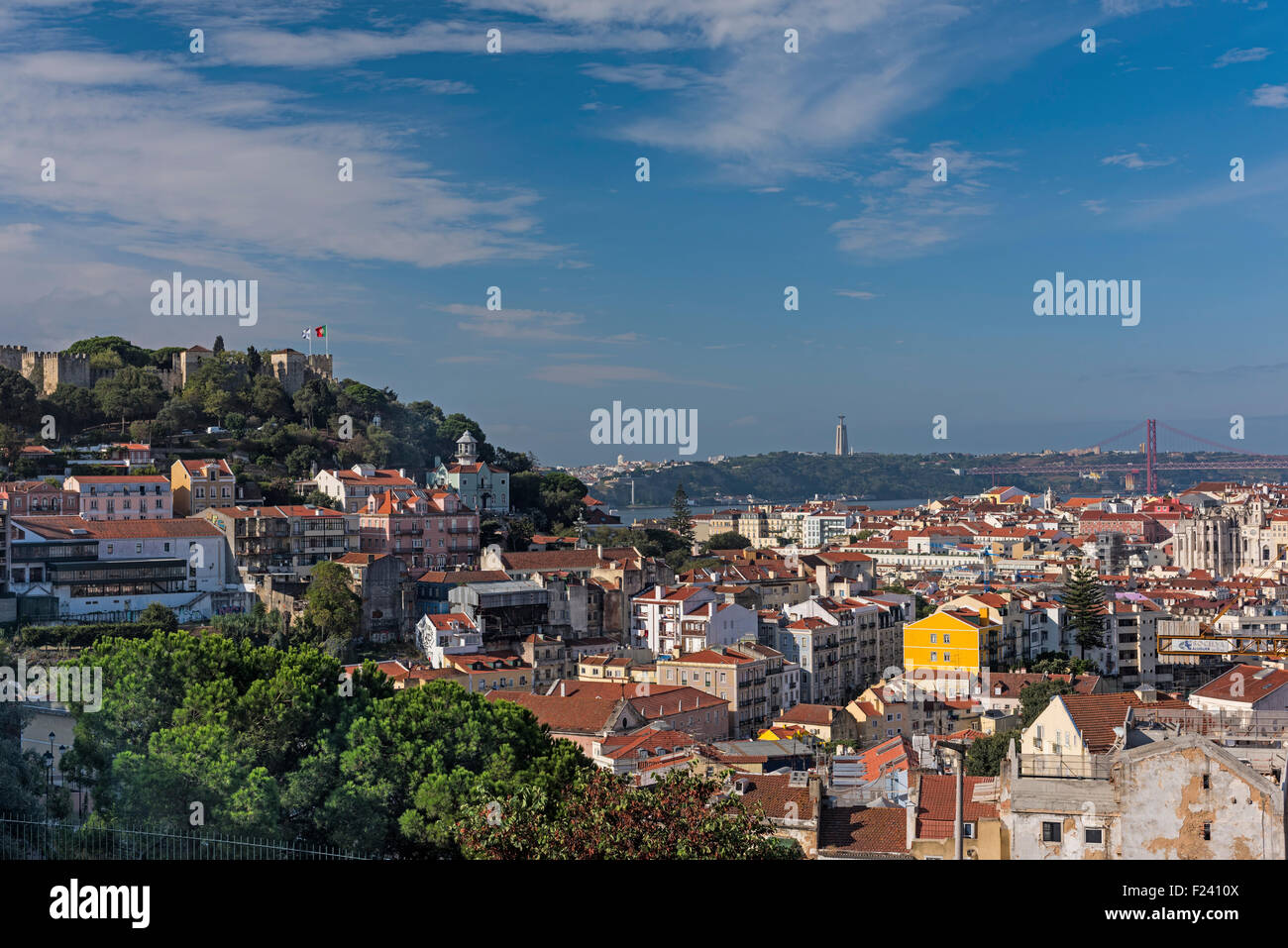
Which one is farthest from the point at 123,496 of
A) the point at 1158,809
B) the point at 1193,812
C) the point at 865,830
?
the point at 1193,812

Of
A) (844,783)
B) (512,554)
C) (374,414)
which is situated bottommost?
(844,783)

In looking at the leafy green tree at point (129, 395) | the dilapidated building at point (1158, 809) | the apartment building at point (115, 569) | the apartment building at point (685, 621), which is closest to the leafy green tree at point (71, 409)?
the leafy green tree at point (129, 395)

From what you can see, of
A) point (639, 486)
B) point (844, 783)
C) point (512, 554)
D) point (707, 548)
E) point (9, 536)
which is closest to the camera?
point (844, 783)

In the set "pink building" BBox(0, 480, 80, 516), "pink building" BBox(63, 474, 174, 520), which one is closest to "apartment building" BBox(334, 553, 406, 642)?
"pink building" BBox(63, 474, 174, 520)

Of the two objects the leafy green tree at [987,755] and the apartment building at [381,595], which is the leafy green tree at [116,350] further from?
the leafy green tree at [987,755]

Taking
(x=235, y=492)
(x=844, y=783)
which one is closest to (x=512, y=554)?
(x=235, y=492)

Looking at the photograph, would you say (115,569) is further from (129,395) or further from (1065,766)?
(1065,766)

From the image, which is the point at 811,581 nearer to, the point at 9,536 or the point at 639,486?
the point at 9,536

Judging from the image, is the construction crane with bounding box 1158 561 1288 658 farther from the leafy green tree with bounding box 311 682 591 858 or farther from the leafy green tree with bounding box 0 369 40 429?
the leafy green tree with bounding box 0 369 40 429
